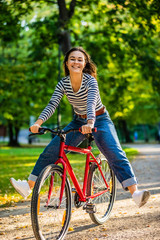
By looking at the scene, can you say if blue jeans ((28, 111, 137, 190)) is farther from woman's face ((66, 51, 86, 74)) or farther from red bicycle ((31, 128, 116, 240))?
woman's face ((66, 51, 86, 74))

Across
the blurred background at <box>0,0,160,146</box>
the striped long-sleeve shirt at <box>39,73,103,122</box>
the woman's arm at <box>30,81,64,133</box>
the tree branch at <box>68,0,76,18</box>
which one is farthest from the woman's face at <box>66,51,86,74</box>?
the tree branch at <box>68,0,76,18</box>

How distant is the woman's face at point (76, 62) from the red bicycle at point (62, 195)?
761 millimetres

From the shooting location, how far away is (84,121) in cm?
411

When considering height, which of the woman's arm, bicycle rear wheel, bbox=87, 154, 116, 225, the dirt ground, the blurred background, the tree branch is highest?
the tree branch

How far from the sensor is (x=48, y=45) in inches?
575

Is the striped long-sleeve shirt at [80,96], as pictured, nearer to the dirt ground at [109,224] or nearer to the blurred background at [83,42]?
the dirt ground at [109,224]

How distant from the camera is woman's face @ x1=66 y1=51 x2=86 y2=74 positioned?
155 inches

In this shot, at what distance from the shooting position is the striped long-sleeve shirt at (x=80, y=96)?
12.5 feet

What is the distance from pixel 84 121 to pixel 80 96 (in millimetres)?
322

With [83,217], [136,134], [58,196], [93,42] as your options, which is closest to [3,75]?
[93,42]

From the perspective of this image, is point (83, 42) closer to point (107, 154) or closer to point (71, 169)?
point (107, 154)

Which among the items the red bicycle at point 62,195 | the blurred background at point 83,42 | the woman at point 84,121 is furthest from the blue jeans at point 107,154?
the blurred background at point 83,42

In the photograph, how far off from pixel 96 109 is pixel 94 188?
37.6 inches

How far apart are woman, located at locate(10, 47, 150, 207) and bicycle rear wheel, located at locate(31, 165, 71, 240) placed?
0.37 meters
